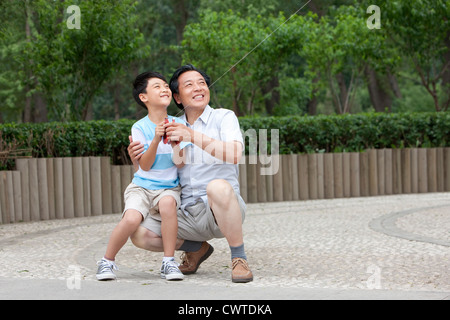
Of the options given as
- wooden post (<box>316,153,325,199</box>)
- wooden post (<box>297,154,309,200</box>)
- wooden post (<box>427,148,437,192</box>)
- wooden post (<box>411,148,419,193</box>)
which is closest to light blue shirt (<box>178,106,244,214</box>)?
wooden post (<box>297,154,309,200</box>)

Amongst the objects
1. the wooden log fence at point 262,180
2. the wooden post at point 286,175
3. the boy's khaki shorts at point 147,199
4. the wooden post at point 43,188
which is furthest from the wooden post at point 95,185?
the boy's khaki shorts at point 147,199

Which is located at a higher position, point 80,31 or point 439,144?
point 80,31

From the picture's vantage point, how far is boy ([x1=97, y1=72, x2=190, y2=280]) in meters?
4.71

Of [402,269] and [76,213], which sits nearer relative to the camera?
[402,269]

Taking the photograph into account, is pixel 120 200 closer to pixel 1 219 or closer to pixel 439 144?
pixel 1 219

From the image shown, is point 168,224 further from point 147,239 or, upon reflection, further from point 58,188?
point 58,188

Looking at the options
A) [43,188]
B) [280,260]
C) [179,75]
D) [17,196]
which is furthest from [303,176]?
[179,75]

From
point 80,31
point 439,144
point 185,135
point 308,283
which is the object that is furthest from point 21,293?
point 439,144

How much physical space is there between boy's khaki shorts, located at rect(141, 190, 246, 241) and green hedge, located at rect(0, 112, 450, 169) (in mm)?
6386

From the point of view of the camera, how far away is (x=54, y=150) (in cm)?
1083

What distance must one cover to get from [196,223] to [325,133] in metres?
8.67

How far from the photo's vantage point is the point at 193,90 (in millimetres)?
4941

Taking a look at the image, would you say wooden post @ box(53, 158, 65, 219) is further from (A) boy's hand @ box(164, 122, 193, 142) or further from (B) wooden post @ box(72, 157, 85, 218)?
(A) boy's hand @ box(164, 122, 193, 142)

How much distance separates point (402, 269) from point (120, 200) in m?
Result: 6.68
